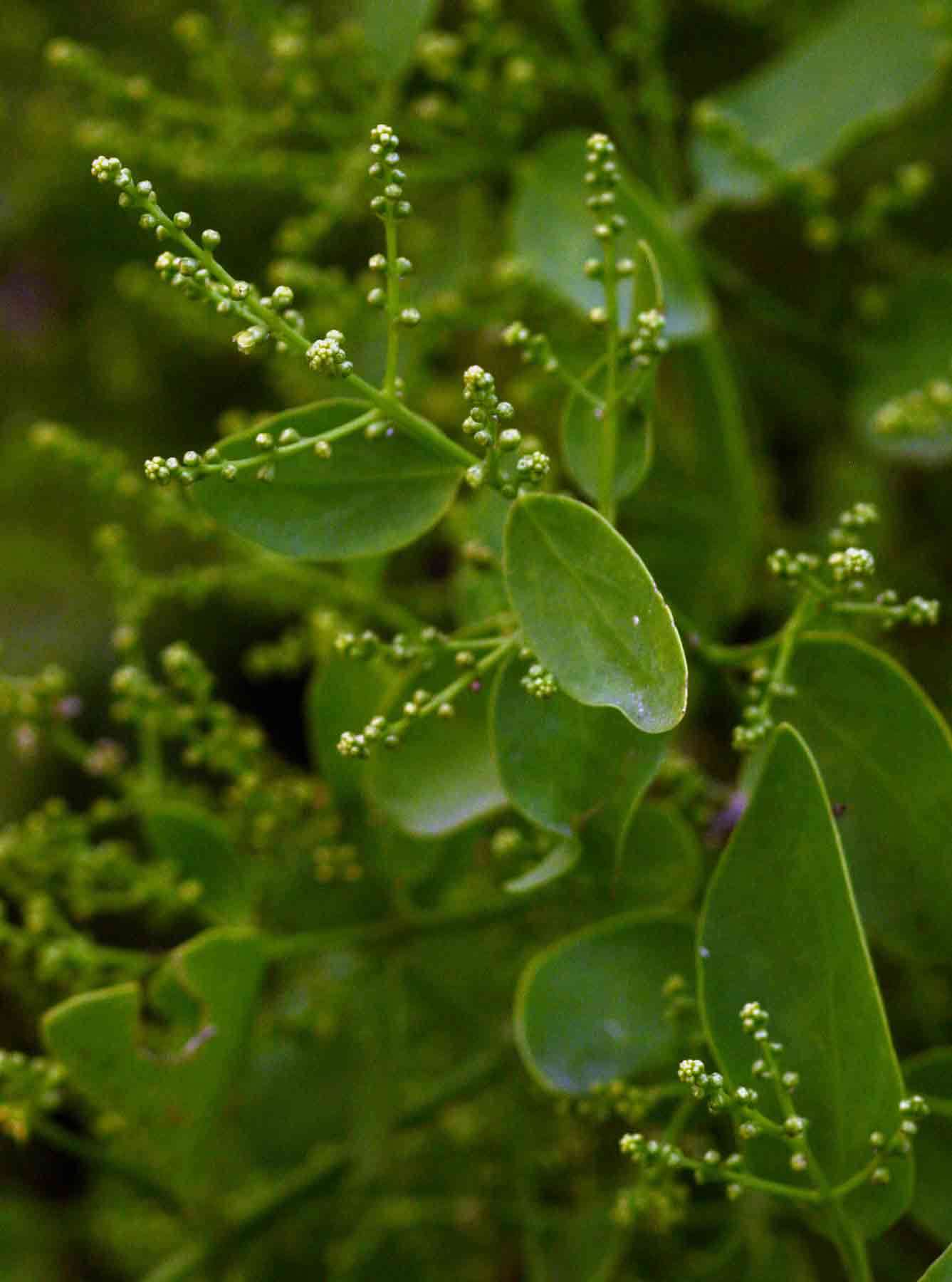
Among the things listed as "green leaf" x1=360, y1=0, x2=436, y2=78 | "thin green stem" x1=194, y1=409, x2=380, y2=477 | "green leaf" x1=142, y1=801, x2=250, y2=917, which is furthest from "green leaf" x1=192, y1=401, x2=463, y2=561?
"green leaf" x1=360, y1=0, x2=436, y2=78

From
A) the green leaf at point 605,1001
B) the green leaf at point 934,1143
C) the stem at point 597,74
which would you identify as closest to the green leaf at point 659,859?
the green leaf at point 605,1001

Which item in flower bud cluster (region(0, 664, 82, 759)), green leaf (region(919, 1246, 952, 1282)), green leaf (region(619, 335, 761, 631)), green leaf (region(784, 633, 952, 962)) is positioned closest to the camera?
green leaf (region(919, 1246, 952, 1282))

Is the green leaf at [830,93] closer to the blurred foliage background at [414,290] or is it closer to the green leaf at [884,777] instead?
the blurred foliage background at [414,290]

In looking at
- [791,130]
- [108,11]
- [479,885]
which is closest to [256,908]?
[479,885]

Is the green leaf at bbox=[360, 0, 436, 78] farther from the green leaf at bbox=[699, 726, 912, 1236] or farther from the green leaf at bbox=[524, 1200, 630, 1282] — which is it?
the green leaf at bbox=[524, 1200, 630, 1282]

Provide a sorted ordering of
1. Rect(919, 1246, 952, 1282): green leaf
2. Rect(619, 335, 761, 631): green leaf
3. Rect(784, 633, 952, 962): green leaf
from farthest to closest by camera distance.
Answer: Rect(619, 335, 761, 631): green leaf < Rect(784, 633, 952, 962): green leaf < Rect(919, 1246, 952, 1282): green leaf
